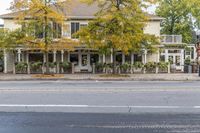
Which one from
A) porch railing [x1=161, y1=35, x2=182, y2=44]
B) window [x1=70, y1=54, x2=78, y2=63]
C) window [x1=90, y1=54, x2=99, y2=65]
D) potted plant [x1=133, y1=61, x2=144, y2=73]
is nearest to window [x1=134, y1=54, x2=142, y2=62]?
potted plant [x1=133, y1=61, x2=144, y2=73]

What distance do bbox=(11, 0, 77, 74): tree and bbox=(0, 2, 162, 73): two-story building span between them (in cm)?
762

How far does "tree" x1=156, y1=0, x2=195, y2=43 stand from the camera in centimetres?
6217

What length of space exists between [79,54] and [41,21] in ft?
36.5

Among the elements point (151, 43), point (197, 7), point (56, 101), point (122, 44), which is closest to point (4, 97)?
point (56, 101)

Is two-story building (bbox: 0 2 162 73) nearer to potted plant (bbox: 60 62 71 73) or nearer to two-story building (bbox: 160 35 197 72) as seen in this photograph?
potted plant (bbox: 60 62 71 73)

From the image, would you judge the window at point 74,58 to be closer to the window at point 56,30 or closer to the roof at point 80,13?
the roof at point 80,13

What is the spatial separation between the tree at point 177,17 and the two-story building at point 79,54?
16.4m

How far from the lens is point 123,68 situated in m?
43.8

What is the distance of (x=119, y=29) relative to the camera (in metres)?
36.1

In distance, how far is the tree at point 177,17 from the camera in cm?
6217

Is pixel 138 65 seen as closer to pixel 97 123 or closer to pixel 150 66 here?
pixel 150 66

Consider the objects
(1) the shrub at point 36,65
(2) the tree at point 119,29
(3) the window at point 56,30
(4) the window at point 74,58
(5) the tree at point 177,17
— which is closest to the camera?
(2) the tree at point 119,29

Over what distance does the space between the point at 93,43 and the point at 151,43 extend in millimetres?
5268

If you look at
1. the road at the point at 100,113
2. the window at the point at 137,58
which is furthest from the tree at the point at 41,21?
the road at the point at 100,113
